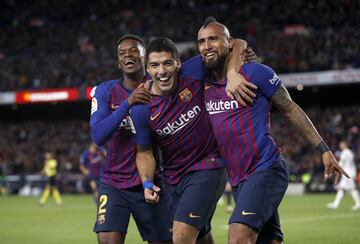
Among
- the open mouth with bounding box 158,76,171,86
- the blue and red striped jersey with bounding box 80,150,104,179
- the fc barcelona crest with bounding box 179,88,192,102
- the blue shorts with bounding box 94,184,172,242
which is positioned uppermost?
the open mouth with bounding box 158,76,171,86

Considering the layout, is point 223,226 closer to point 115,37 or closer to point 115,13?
point 115,37

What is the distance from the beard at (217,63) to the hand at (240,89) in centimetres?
26

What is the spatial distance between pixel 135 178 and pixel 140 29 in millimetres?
36256

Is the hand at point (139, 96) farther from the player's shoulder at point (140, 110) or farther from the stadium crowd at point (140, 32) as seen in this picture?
the stadium crowd at point (140, 32)

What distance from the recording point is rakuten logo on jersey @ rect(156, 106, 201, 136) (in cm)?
700

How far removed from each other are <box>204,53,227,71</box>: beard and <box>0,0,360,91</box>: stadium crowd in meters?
26.8

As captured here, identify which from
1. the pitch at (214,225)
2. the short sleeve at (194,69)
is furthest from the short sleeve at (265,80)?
the pitch at (214,225)

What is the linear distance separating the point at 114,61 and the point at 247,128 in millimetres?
34731

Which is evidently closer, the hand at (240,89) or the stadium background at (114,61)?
the hand at (240,89)

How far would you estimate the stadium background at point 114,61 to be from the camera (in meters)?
33.5

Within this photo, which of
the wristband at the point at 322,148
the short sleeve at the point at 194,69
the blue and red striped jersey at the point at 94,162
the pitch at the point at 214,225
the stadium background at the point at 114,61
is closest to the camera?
the wristband at the point at 322,148

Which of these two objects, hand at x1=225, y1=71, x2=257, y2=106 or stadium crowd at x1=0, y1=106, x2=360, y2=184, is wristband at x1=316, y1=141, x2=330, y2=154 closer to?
hand at x1=225, y1=71, x2=257, y2=106

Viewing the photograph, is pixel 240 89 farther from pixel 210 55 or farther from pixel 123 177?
pixel 123 177

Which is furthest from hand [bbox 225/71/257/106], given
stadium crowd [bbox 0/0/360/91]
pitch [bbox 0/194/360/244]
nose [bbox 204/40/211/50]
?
stadium crowd [bbox 0/0/360/91]
